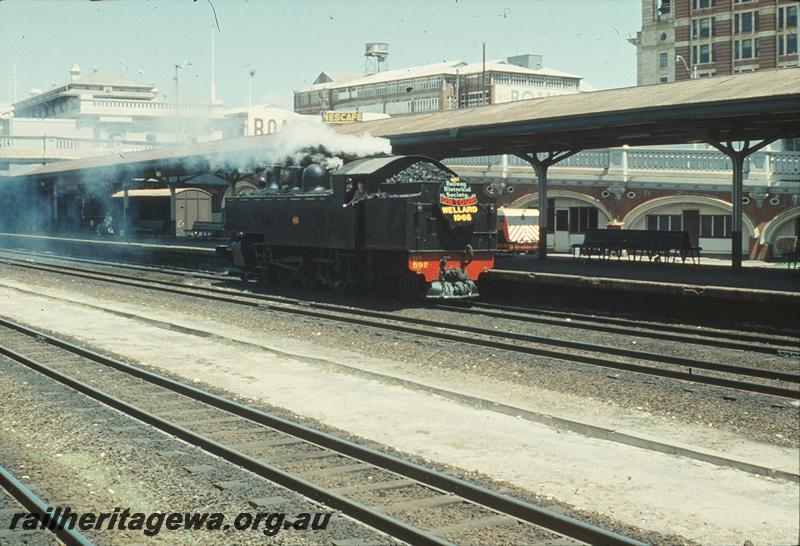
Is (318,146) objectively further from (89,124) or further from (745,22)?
(89,124)

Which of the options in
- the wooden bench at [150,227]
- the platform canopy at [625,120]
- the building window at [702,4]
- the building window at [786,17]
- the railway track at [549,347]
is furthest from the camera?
the building window at [702,4]

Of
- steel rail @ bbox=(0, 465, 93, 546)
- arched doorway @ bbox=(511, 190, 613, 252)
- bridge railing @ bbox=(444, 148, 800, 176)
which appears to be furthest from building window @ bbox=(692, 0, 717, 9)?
steel rail @ bbox=(0, 465, 93, 546)

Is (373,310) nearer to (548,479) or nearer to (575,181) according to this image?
(548,479)

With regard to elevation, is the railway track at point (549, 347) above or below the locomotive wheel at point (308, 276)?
below

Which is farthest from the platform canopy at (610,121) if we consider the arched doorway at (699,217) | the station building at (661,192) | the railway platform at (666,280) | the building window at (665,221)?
the building window at (665,221)

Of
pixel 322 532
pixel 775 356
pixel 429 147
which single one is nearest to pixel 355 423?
pixel 322 532

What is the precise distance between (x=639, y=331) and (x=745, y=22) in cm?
6950

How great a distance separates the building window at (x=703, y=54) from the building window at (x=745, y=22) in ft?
8.89

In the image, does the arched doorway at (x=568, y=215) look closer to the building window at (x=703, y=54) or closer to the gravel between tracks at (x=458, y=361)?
the gravel between tracks at (x=458, y=361)

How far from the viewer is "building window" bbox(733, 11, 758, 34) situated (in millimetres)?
76675

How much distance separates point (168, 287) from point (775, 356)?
16.5m

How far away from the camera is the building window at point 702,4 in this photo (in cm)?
7994

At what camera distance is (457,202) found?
19656mm

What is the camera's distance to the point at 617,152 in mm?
42281
